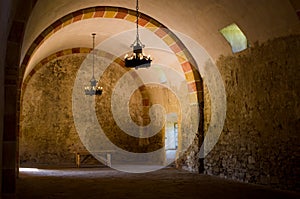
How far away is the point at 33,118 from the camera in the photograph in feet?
42.3

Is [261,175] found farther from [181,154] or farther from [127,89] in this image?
[127,89]

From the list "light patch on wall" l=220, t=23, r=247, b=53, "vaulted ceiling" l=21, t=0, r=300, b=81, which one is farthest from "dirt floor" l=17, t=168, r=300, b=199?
"light patch on wall" l=220, t=23, r=247, b=53

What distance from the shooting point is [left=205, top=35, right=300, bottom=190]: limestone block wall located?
6.13 meters

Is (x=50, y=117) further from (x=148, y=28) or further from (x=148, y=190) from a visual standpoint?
(x=148, y=190)

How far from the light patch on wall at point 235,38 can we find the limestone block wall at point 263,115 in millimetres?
254

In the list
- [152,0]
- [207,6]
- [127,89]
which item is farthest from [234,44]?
[127,89]

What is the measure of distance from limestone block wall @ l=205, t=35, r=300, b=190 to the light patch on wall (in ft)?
0.83

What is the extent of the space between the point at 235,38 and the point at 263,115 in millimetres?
2010

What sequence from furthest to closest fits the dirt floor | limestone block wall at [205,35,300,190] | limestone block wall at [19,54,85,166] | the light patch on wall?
1. limestone block wall at [19,54,85,166]
2. the light patch on wall
3. limestone block wall at [205,35,300,190]
4. the dirt floor

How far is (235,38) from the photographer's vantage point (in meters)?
8.09

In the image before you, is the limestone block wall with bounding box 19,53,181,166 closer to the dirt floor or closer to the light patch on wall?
the light patch on wall

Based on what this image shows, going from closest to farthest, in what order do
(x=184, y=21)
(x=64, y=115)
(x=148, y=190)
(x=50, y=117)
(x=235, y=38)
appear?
(x=148, y=190) < (x=235, y=38) < (x=184, y=21) < (x=50, y=117) < (x=64, y=115)

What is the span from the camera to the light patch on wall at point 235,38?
792 centimetres

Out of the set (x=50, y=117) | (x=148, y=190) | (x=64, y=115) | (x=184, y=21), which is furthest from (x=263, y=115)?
(x=50, y=117)
